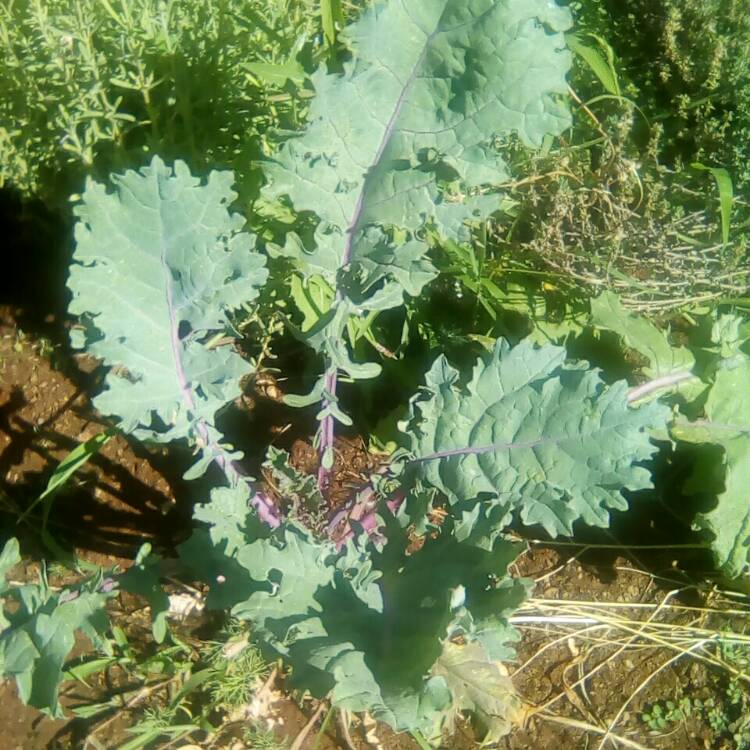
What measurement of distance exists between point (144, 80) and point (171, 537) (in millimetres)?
1053

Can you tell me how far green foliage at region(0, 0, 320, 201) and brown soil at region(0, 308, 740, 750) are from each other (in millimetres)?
557

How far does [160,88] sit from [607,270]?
1109 mm

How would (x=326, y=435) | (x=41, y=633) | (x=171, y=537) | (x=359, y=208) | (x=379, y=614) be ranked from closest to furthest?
(x=41, y=633)
(x=379, y=614)
(x=359, y=208)
(x=326, y=435)
(x=171, y=537)

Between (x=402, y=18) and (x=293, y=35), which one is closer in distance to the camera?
(x=402, y=18)

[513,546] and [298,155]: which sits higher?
[298,155]

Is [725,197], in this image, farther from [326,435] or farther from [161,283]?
[161,283]

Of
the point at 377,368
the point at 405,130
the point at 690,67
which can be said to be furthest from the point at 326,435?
the point at 690,67

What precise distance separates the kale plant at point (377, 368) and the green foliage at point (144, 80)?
25cm

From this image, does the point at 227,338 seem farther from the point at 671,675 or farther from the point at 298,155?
the point at 671,675

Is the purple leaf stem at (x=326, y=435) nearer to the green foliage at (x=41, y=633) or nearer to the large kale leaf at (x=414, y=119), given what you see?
the large kale leaf at (x=414, y=119)

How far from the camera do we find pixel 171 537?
6.56 ft

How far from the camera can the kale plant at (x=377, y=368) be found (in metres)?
1.41

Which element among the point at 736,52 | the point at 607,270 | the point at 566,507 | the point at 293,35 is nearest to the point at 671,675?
the point at 566,507

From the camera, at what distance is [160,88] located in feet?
5.91
